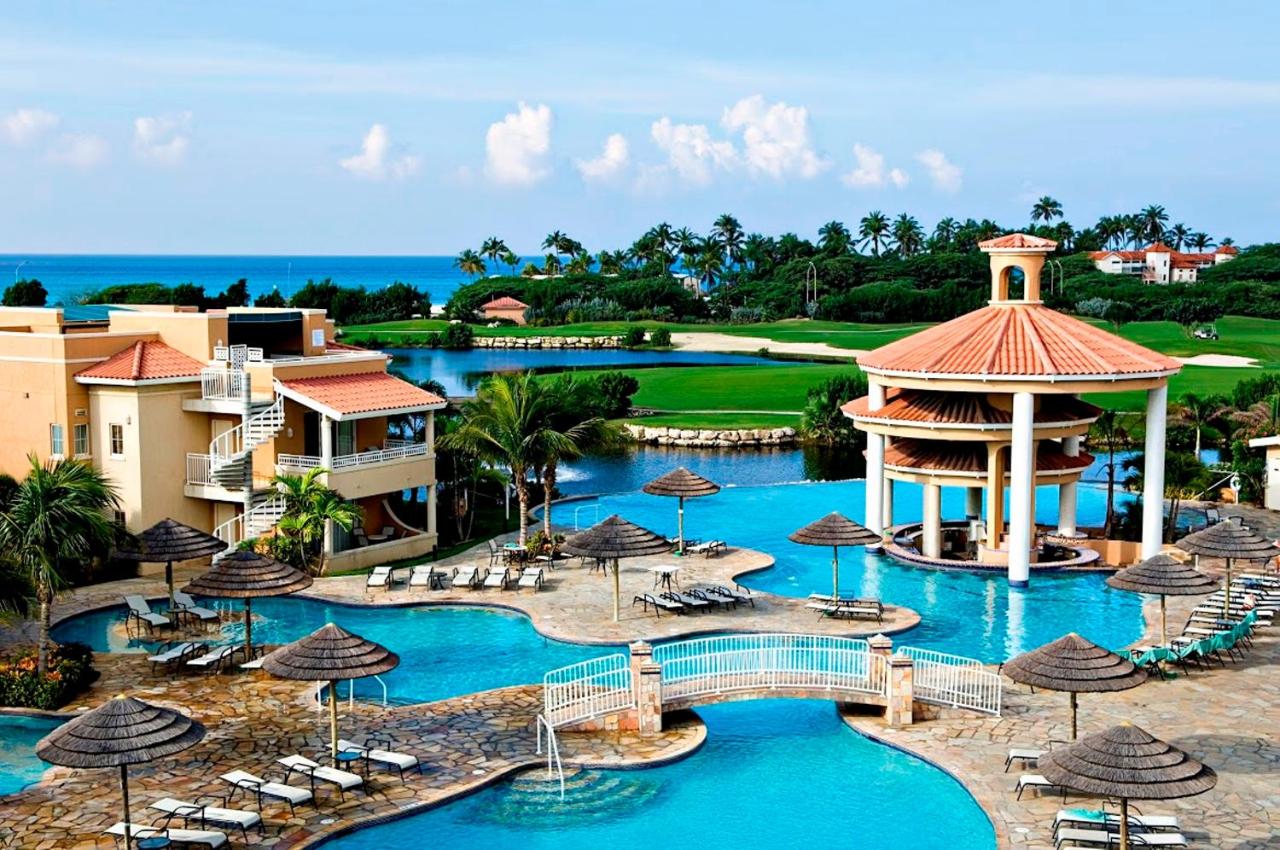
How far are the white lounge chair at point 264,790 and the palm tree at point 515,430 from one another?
54.7 ft

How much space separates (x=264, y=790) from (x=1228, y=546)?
777 inches

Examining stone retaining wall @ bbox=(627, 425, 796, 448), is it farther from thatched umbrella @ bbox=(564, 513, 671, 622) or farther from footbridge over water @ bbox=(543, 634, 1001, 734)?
footbridge over water @ bbox=(543, 634, 1001, 734)

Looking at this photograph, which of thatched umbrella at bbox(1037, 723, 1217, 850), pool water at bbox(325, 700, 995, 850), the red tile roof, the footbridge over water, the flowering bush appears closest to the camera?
thatched umbrella at bbox(1037, 723, 1217, 850)

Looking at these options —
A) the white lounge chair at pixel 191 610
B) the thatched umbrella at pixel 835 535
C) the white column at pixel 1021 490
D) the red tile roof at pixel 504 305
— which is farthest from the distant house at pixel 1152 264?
the white lounge chair at pixel 191 610

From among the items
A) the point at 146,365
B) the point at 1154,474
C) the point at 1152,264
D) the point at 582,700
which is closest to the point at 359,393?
the point at 146,365

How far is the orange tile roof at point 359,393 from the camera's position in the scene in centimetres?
3603

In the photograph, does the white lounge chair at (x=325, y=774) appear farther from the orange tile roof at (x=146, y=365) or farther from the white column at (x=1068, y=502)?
the white column at (x=1068, y=502)

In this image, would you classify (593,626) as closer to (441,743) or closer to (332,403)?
(441,743)

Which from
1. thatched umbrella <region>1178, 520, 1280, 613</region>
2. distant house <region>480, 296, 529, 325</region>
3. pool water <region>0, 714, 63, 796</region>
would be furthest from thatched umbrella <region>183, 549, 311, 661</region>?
distant house <region>480, 296, 529, 325</region>

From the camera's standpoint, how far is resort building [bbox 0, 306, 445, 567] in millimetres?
35625

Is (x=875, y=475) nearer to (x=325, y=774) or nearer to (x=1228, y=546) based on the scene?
(x=1228, y=546)

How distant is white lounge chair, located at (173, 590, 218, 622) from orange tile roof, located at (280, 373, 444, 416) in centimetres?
665

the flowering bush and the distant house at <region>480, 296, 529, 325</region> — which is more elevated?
the distant house at <region>480, 296, 529, 325</region>

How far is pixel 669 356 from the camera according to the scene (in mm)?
116312
